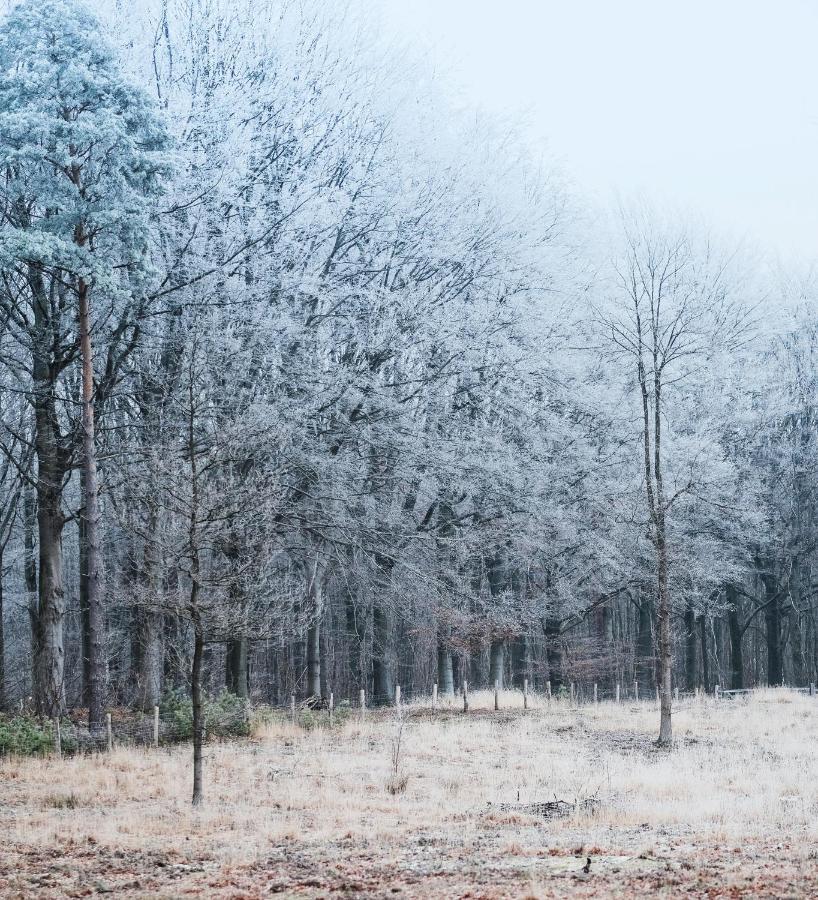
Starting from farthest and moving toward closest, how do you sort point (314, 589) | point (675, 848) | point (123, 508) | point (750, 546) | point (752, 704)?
1. point (750, 546)
2. point (752, 704)
3. point (314, 589)
4. point (123, 508)
5. point (675, 848)

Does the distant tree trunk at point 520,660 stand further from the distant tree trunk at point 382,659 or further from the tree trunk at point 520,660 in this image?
the distant tree trunk at point 382,659

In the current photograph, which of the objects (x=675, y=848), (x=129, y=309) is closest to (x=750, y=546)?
(x=129, y=309)

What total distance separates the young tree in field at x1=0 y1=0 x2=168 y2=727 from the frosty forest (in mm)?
68

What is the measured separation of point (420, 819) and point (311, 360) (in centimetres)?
1204

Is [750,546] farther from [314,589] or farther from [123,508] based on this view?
[123,508]

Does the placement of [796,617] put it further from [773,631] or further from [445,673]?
[445,673]

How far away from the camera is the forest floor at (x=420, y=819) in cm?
795

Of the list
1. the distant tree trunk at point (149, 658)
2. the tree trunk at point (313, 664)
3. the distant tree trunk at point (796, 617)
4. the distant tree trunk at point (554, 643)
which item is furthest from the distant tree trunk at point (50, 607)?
the distant tree trunk at point (796, 617)

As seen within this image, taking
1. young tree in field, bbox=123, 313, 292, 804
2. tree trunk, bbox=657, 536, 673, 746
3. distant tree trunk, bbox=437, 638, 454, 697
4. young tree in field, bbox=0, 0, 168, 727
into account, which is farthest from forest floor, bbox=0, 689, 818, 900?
distant tree trunk, bbox=437, 638, 454, 697

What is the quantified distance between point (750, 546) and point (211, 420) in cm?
2176

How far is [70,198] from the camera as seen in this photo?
1692 centimetres

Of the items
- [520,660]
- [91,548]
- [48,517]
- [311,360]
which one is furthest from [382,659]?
[520,660]

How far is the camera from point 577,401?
2592 centimetres

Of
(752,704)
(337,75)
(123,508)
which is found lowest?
(752,704)
